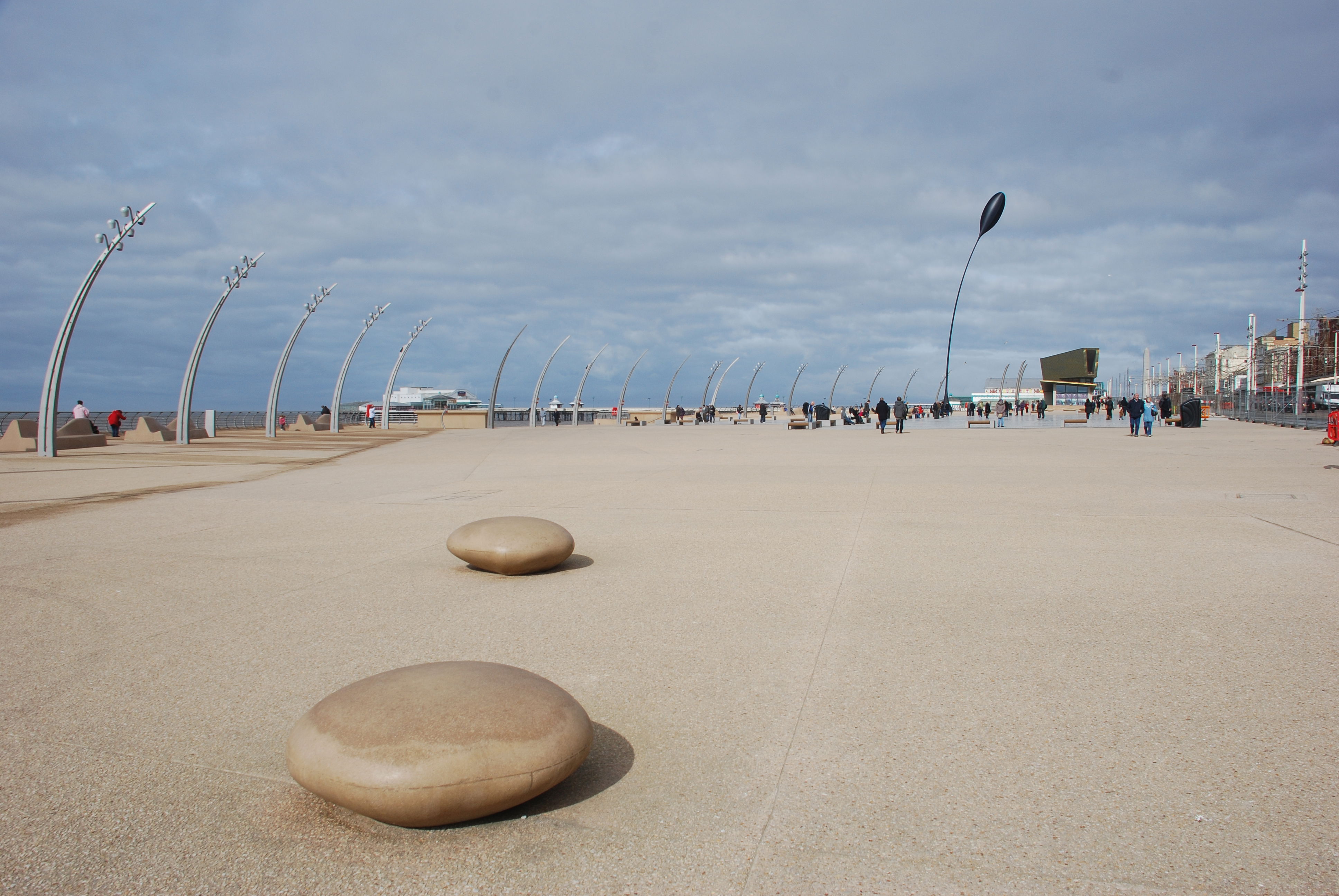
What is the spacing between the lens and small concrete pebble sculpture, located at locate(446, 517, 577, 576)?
6.73m

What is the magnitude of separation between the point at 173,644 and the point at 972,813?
4.33 m

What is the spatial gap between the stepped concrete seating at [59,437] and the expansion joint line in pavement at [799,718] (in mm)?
26072

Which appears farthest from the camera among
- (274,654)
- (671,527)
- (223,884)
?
(671,527)

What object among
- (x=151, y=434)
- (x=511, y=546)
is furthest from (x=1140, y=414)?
(x=151, y=434)

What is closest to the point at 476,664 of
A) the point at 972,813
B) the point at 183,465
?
the point at 972,813

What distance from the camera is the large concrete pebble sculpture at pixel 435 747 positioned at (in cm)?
269

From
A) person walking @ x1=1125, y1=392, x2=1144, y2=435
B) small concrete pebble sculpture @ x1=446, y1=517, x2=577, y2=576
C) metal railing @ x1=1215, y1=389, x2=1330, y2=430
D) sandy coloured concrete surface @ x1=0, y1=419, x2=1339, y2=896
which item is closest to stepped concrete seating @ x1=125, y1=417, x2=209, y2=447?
sandy coloured concrete surface @ x1=0, y1=419, x2=1339, y2=896

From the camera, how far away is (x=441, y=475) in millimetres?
16734

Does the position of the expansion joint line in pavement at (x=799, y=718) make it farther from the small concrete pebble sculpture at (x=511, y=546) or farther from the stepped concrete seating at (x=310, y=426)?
the stepped concrete seating at (x=310, y=426)

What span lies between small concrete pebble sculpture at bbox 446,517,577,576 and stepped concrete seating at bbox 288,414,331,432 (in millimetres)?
43456

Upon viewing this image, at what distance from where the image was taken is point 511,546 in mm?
6723

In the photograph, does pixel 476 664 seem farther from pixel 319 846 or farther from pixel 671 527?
pixel 671 527

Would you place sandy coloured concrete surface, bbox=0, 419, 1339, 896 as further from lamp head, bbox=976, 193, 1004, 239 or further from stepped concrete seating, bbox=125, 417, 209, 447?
lamp head, bbox=976, 193, 1004, 239

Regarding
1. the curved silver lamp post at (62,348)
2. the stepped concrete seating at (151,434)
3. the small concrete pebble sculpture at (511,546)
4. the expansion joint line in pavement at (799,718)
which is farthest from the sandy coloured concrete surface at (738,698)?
the stepped concrete seating at (151,434)
